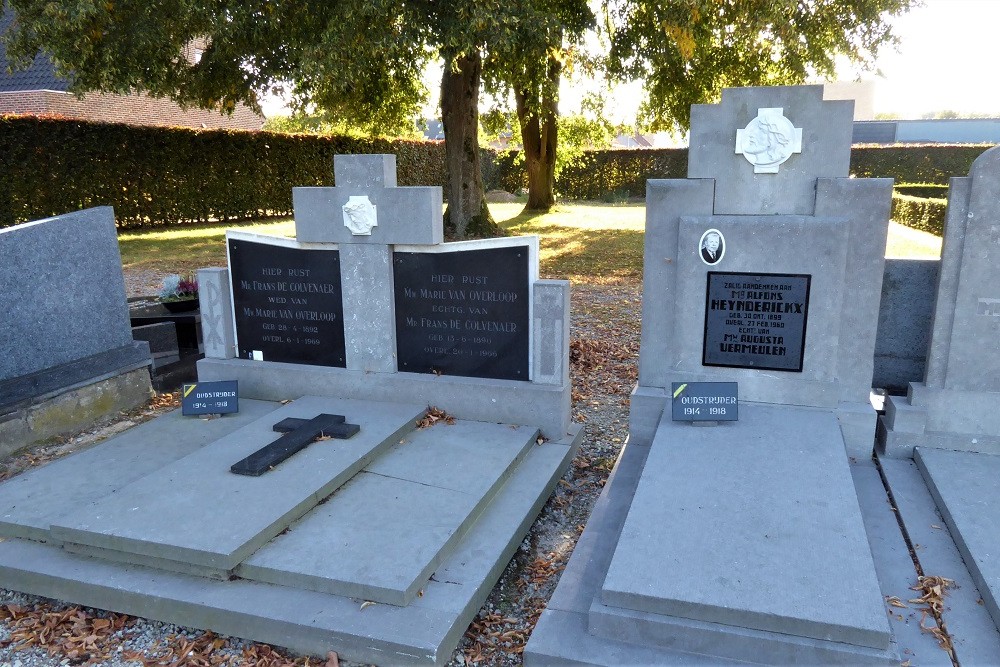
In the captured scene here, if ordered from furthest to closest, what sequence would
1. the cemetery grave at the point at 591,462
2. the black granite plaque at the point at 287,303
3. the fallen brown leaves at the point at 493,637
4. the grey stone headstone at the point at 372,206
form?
the black granite plaque at the point at 287,303
the grey stone headstone at the point at 372,206
the fallen brown leaves at the point at 493,637
the cemetery grave at the point at 591,462

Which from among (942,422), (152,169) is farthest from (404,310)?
(152,169)

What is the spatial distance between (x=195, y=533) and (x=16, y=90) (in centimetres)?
2472

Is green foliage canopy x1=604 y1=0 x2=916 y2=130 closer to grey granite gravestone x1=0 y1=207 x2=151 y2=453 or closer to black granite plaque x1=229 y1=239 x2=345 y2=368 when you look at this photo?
black granite plaque x1=229 y1=239 x2=345 y2=368

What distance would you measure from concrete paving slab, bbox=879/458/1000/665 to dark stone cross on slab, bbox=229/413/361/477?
131 inches

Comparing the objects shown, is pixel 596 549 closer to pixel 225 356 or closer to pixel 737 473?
pixel 737 473

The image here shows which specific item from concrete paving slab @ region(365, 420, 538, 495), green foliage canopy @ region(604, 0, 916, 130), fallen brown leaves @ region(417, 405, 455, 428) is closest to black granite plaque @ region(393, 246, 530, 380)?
fallen brown leaves @ region(417, 405, 455, 428)

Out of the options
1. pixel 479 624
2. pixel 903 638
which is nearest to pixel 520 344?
pixel 479 624

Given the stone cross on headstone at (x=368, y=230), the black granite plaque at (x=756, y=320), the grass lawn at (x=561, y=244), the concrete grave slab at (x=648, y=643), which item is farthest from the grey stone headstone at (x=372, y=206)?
the grass lawn at (x=561, y=244)

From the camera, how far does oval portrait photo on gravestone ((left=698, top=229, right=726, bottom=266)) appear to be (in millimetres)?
4750

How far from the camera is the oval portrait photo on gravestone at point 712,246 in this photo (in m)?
4.75

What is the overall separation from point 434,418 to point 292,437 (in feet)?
3.53

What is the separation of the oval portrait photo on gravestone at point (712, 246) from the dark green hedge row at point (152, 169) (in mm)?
16236

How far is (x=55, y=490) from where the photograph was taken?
425cm

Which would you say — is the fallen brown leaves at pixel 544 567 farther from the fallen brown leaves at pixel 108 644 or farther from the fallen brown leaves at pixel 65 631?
the fallen brown leaves at pixel 65 631
